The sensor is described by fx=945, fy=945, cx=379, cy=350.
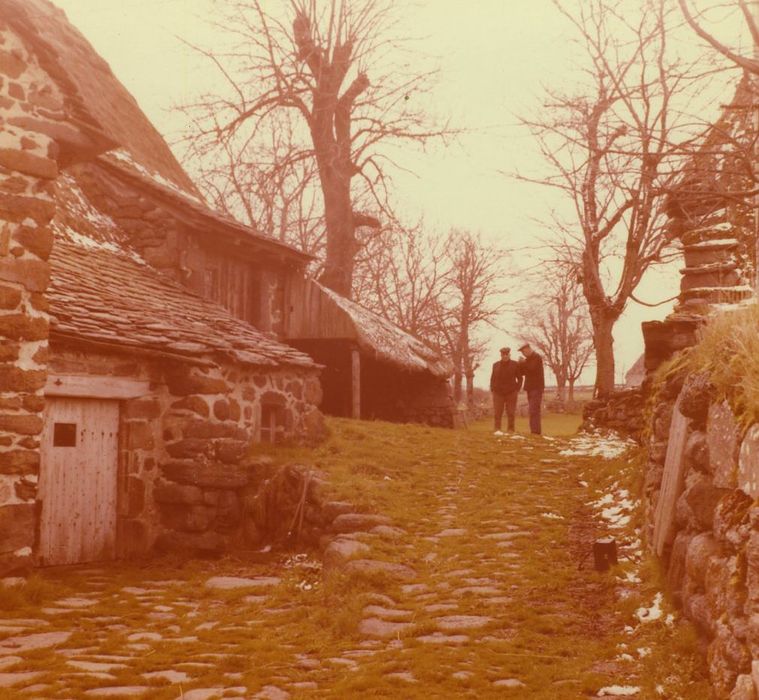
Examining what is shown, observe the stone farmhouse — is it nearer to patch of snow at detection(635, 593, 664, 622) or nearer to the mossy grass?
patch of snow at detection(635, 593, 664, 622)

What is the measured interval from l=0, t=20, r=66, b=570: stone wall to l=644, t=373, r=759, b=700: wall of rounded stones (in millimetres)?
5630

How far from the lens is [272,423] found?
14750 mm

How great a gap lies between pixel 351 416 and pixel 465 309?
2158 centimetres

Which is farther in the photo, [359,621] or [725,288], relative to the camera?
[725,288]

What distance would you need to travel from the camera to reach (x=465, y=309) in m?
41.7

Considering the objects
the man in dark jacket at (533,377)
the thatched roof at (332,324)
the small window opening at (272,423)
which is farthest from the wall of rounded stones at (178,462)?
the man in dark jacket at (533,377)

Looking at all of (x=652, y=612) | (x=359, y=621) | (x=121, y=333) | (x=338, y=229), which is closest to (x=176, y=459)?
(x=121, y=333)

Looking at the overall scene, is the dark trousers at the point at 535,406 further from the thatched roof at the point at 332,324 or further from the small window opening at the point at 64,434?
the small window opening at the point at 64,434

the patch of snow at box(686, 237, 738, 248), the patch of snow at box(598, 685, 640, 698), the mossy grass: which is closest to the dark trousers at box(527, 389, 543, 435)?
the patch of snow at box(686, 237, 738, 248)

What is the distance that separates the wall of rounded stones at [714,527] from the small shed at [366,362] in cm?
1290

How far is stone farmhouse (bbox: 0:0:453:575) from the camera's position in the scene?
8.87 metres

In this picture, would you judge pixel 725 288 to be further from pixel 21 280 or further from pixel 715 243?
pixel 21 280

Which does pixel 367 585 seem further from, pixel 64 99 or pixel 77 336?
pixel 64 99

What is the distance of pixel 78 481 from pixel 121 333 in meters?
1.82
